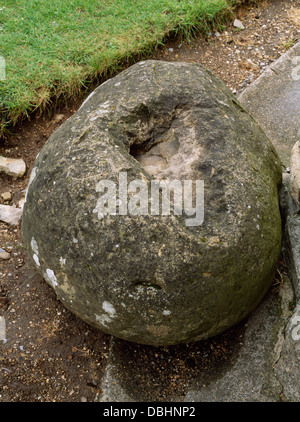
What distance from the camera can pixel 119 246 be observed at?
7.21 ft

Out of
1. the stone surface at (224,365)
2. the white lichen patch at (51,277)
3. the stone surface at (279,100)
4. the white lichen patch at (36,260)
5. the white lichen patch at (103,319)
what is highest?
the white lichen patch at (36,260)

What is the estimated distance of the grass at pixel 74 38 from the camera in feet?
12.7

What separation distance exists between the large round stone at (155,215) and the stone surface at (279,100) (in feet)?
3.82

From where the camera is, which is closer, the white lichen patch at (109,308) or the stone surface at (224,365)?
the white lichen patch at (109,308)

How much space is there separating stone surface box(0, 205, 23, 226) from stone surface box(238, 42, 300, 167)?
197cm

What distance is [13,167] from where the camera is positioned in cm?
373

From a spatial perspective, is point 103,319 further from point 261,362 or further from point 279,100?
point 279,100

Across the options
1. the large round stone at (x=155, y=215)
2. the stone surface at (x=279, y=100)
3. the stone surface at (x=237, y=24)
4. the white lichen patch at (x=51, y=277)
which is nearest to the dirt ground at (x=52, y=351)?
the large round stone at (x=155, y=215)

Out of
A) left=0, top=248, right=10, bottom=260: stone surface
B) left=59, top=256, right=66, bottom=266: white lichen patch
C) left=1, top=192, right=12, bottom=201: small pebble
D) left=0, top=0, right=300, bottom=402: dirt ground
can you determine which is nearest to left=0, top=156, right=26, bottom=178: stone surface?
left=0, top=0, right=300, bottom=402: dirt ground

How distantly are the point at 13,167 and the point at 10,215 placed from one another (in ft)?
1.50

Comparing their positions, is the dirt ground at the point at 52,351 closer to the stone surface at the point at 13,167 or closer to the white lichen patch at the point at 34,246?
the stone surface at the point at 13,167

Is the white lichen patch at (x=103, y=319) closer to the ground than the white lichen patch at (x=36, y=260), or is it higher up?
closer to the ground

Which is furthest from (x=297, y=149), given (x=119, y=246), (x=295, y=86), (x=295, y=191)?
(x=295, y=86)

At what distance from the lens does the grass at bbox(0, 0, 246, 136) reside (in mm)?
3859
